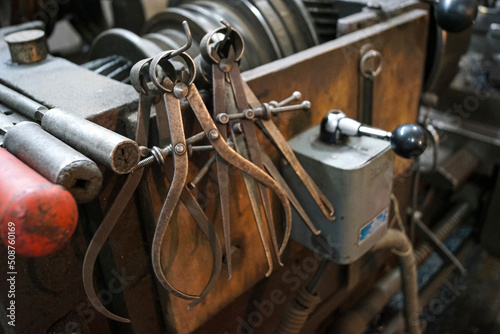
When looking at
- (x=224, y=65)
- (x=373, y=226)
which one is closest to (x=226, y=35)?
(x=224, y=65)

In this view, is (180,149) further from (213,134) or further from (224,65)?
(224,65)

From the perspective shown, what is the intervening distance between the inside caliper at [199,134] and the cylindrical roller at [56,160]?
0.31 feet

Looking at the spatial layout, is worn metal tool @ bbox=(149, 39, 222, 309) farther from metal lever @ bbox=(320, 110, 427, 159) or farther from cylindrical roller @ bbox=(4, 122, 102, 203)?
metal lever @ bbox=(320, 110, 427, 159)

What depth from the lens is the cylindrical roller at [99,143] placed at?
57cm

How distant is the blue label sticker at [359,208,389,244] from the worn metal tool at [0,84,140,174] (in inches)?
21.7

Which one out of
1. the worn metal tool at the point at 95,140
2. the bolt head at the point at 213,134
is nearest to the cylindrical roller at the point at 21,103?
the worn metal tool at the point at 95,140

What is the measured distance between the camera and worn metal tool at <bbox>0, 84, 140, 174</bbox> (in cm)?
57

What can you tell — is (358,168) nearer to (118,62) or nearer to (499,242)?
(118,62)

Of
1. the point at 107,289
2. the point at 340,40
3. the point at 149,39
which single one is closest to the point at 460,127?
the point at 340,40

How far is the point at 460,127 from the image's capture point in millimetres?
1754

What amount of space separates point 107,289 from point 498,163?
146 centimetres

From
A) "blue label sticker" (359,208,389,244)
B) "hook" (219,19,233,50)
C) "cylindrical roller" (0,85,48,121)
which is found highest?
"hook" (219,19,233,50)

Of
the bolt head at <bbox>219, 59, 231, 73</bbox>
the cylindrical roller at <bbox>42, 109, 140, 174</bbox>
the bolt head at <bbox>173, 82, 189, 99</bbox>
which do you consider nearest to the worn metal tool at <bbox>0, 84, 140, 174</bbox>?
the cylindrical roller at <bbox>42, 109, 140, 174</bbox>

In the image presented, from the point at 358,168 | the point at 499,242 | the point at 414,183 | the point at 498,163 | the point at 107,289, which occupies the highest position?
the point at 358,168
